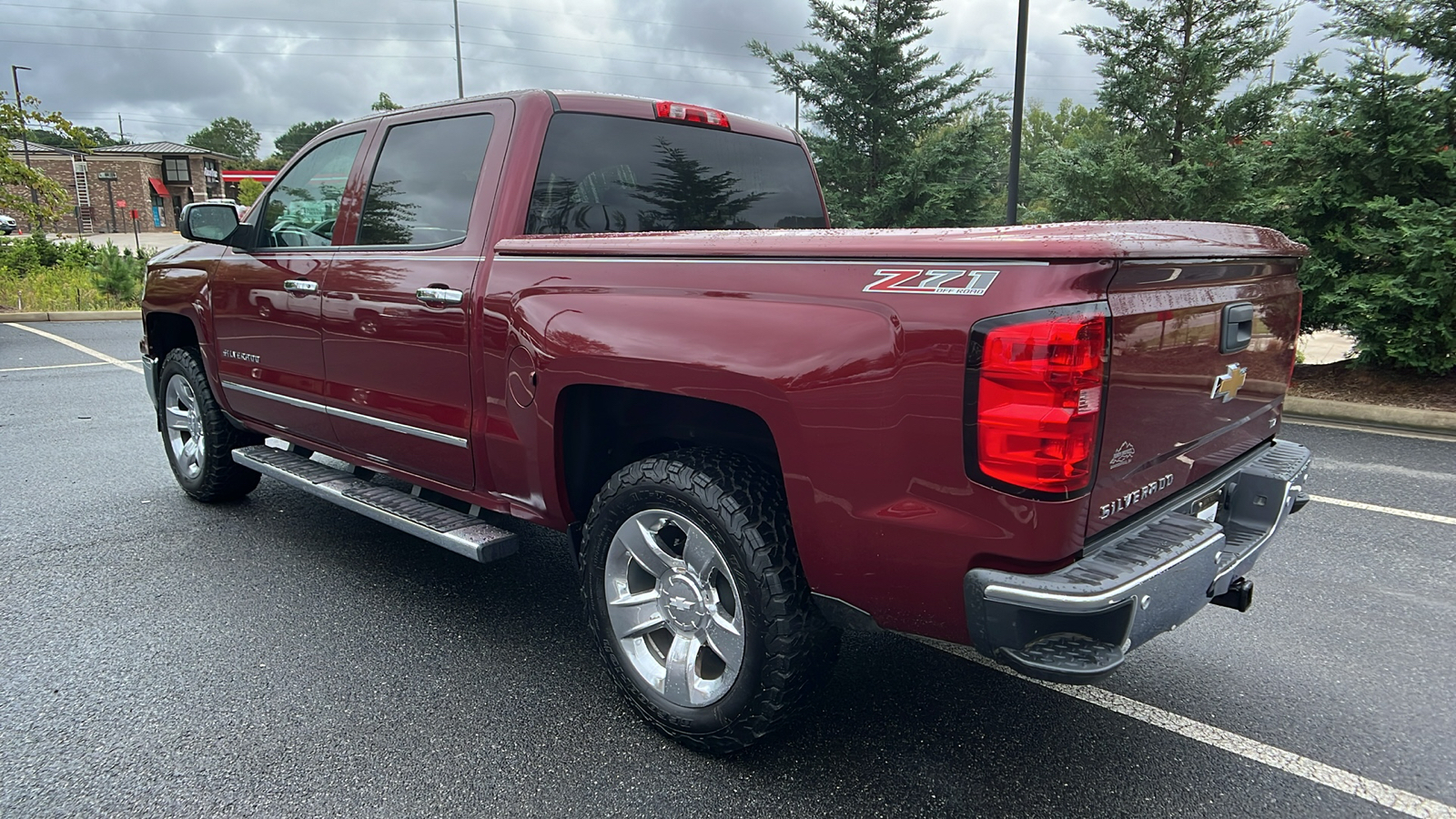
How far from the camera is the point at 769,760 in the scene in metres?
2.60

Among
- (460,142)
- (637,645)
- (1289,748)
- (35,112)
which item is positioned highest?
(35,112)

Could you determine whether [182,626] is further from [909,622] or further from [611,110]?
[909,622]

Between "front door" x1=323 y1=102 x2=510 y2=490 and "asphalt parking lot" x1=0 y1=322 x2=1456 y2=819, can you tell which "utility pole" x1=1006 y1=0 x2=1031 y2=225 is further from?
"front door" x1=323 y1=102 x2=510 y2=490

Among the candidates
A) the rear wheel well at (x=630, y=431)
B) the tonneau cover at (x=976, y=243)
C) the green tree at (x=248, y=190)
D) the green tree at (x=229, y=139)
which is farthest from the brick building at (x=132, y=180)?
the tonneau cover at (x=976, y=243)

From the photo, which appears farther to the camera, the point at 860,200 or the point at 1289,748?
the point at 860,200

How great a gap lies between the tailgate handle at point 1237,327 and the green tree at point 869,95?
14666mm

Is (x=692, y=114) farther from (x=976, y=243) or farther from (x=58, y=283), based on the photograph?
(x=58, y=283)

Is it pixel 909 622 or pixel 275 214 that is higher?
pixel 275 214

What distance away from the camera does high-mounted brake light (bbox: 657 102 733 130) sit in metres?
3.57

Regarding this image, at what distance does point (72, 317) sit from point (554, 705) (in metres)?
16.7

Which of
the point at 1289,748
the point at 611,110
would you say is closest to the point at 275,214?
the point at 611,110

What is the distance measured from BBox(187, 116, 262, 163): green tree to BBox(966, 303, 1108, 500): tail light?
119 metres

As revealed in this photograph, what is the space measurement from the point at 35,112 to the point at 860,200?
14613 mm

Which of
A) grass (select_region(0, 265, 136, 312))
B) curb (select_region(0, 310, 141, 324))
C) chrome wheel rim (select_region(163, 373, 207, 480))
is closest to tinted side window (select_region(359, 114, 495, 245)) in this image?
chrome wheel rim (select_region(163, 373, 207, 480))
